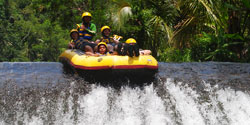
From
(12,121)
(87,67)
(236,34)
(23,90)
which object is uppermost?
(236,34)

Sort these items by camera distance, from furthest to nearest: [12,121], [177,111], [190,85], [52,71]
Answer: [52,71] < [190,85] < [177,111] < [12,121]

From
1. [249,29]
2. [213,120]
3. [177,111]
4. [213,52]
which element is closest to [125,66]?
[177,111]

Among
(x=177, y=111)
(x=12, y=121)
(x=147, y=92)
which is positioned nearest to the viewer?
(x=12, y=121)

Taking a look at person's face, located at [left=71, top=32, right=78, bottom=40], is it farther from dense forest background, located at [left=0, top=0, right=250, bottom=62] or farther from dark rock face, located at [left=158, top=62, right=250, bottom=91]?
dense forest background, located at [left=0, top=0, right=250, bottom=62]

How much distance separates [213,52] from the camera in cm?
1143

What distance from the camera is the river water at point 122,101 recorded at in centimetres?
577

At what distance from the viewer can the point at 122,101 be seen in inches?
247

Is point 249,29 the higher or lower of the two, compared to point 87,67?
higher

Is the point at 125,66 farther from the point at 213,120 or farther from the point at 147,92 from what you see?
the point at 213,120

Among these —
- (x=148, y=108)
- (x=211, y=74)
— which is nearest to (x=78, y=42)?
(x=148, y=108)

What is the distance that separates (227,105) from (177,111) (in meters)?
0.99

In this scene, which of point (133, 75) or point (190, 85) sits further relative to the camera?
point (190, 85)

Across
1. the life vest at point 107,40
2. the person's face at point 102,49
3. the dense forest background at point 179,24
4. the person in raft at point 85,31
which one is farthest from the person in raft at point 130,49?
the dense forest background at point 179,24

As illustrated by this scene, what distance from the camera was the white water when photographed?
18.8 ft
